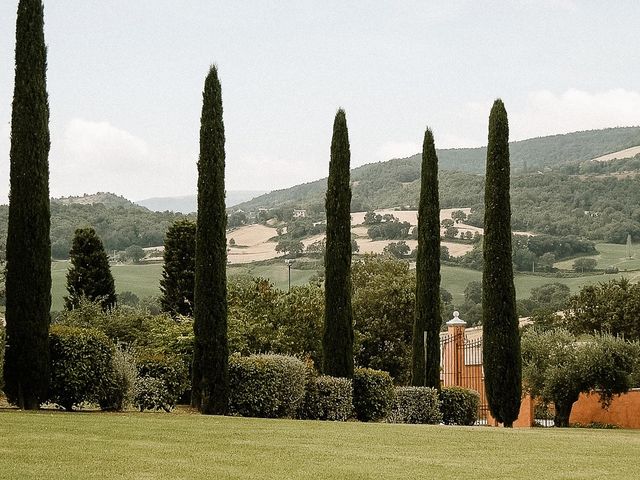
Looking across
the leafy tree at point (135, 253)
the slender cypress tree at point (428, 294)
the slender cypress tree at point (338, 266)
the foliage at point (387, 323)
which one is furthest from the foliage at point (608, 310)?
the leafy tree at point (135, 253)

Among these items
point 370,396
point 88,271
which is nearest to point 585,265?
point 88,271

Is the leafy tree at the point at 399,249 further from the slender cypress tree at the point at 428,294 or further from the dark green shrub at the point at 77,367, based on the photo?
the dark green shrub at the point at 77,367

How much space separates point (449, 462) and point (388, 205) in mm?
107168

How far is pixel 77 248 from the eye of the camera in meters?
45.1

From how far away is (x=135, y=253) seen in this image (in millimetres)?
85312

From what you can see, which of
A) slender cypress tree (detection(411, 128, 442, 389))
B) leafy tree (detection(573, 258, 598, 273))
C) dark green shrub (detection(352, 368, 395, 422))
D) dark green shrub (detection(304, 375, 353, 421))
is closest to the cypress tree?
slender cypress tree (detection(411, 128, 442, 389))

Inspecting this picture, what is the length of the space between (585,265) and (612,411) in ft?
191

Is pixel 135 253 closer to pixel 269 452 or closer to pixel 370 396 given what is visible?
pixel 370 396

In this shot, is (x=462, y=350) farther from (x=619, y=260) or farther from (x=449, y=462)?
(x=619, y=260)

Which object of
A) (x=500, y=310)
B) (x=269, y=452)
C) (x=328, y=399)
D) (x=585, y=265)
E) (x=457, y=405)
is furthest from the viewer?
(x=585, y=265)

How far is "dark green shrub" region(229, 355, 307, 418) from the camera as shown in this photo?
24.2m

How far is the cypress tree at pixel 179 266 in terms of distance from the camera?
146 ft

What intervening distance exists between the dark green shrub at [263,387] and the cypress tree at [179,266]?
20284mm

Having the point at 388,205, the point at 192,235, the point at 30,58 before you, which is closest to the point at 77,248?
the point at 192,235
